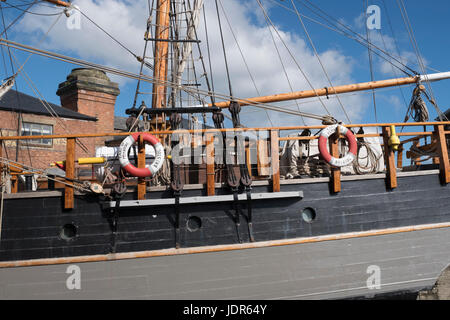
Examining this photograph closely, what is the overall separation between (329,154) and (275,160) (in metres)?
0.84

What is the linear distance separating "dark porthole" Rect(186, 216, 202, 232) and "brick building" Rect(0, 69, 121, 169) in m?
9.77

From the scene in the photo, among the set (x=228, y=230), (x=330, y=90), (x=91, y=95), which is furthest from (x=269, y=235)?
(x=91, y=95)

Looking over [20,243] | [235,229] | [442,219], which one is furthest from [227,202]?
[442,219]

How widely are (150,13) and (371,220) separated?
853 centimetres

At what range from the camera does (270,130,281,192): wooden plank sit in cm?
566

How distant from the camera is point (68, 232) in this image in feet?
17.6

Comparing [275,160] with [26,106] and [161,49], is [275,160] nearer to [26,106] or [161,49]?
[161,49]

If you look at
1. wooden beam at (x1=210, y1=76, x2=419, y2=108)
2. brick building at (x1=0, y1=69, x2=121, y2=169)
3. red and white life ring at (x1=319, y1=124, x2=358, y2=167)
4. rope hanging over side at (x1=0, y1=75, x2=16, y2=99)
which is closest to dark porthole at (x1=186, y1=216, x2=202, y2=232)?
red and white life ring at (x1=319, y1=124, x2=358, y2=167)

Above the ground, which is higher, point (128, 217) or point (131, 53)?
point (131, 53)

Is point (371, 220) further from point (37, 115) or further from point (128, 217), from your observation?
point (37, 115)

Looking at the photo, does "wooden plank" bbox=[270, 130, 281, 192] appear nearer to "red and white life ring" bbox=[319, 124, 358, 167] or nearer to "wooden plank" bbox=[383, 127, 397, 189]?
"red and white life ring" bbox=[319, 124, 358, 167]

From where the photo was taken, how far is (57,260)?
5.21 meters

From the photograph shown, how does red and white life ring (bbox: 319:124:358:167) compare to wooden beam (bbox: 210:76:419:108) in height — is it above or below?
below
